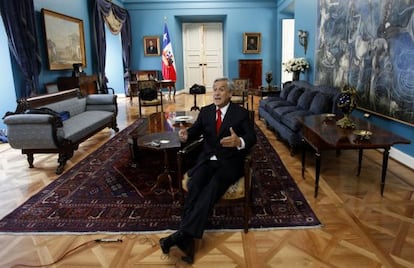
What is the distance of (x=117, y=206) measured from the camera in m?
2.93

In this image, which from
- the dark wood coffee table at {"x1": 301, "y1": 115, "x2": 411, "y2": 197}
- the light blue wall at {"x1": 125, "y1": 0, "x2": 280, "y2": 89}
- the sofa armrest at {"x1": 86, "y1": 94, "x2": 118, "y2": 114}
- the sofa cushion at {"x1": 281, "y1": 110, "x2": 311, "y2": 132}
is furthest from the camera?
the light blue wall at {"x1": 125, "y1": 0, "x2": 280, "y2": 89}

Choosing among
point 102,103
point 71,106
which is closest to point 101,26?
point 102,103

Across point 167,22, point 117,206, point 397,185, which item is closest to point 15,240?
point 117,206

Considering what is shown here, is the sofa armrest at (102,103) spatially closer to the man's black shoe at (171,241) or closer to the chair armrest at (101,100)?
the chair armrest at (101,100)

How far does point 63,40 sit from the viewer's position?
6.71 meters

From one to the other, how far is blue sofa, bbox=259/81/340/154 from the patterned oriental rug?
53 centimetres

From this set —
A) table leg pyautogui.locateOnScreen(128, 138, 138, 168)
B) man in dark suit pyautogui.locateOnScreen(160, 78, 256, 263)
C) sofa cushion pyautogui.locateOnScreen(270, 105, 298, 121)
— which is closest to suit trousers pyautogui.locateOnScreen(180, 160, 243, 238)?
man in dark suit pyautogui.locateOnScreen(160, 78, 256, 263)

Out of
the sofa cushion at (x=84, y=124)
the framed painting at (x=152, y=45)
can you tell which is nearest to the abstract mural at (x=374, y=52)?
the sofa cushion at (x=84, y=124)

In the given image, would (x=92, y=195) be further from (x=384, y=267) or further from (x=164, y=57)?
(x=164, y=57)

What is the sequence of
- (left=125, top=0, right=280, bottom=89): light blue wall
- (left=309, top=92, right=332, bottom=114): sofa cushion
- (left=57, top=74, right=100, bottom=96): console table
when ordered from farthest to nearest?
(left=125, top=0, right=280, bottom=89): light blue wall, (left=57, top=74, right=100, bottom=96): console table, (left=309, top=92, right=332, bottom=114): sofa cushion

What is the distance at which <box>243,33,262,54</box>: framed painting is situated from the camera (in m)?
10.8

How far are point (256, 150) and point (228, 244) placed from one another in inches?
93.8

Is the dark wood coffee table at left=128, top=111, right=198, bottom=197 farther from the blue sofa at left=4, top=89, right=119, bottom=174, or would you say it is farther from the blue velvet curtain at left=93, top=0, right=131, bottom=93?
the blue velvet curtain at left=93, top=0, right=131, bottom=93

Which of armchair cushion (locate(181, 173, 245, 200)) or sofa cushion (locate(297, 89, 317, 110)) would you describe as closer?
armchair cushion (locate(181, 173, 245, 200))
